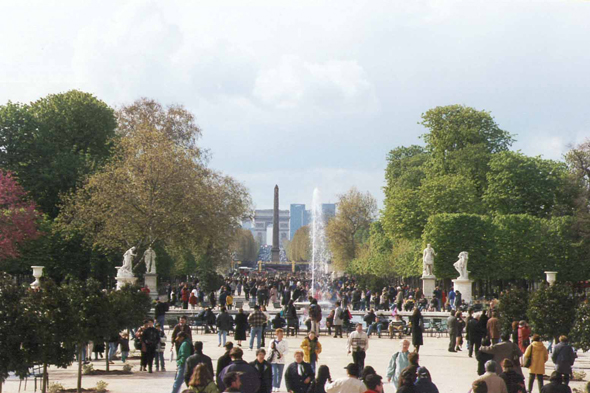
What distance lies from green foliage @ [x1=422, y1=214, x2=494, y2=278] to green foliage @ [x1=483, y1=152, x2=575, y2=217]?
17.9 feet

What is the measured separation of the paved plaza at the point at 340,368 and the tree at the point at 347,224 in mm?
57945

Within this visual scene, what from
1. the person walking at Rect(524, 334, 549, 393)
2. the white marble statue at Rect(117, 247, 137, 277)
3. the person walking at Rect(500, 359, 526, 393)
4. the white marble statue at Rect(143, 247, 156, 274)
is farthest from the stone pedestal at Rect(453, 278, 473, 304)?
the person walking at Rect(500, 359, 526, 393)

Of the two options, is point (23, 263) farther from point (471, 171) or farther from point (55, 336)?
point (55, 336)

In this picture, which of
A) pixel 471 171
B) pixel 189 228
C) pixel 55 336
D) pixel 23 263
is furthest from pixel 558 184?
pixel 55 336

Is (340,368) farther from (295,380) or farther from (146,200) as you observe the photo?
(146,200)

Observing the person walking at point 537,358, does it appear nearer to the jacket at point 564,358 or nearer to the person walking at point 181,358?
the jacket at point 564,358

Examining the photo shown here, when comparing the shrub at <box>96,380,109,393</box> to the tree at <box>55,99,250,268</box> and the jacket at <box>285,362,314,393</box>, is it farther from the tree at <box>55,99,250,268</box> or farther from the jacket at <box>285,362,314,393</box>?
the tree at <box>55,99,250,268</box>

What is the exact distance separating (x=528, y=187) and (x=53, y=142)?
1213 inches

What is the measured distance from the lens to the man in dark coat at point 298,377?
39.7 feet

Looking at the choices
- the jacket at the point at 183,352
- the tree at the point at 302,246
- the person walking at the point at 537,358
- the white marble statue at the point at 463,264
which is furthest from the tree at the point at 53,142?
the tree at the point at 302,246

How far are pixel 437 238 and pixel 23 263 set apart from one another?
80.8ft

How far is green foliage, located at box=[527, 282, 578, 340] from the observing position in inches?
807

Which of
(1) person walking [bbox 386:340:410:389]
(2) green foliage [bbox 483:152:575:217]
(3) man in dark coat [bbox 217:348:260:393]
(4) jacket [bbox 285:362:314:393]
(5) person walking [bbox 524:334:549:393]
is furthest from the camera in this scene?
(2) green foliage [bbox 483:152:575:217]

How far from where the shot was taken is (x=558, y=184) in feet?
182
